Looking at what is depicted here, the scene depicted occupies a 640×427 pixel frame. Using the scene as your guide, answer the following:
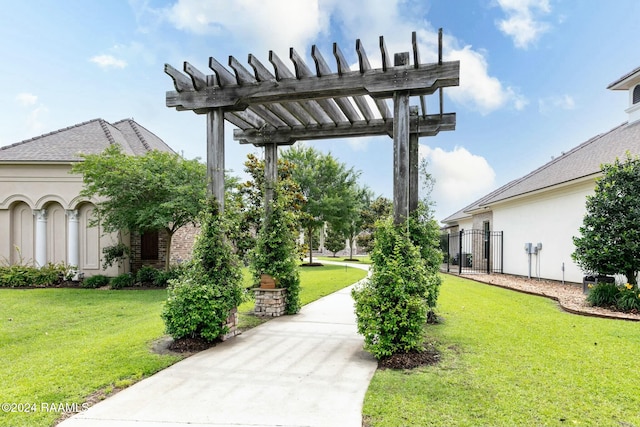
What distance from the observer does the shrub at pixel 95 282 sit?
1230 cm

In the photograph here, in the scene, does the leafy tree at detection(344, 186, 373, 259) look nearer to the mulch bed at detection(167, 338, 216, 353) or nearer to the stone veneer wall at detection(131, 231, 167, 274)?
the stone veneer wall at detection(131, 231, 167, 274)

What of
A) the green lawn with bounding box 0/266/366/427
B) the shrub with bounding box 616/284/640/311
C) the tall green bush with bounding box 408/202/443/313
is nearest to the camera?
the green lawn with bounding box 0/266/366/427

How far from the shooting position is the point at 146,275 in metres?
12.5

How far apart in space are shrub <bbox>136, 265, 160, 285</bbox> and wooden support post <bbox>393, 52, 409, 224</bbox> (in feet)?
33.4

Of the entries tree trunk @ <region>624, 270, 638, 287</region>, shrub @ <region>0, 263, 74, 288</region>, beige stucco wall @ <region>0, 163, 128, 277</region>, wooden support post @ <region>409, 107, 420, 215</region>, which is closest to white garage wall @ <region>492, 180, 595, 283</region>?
tree trunk @ <region>624, 270, 638, 287</region>

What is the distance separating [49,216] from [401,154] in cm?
1435

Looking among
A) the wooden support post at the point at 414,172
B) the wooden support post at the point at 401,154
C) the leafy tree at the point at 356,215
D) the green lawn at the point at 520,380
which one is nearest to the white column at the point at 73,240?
the wooden support post at the point at 414,172

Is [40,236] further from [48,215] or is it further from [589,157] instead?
[589,157]

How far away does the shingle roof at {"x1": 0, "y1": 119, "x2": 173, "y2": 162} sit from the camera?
13680 mm

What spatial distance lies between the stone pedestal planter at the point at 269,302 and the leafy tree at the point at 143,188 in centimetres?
473

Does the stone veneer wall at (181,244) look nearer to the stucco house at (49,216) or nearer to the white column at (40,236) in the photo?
the stucco house at (49,216)

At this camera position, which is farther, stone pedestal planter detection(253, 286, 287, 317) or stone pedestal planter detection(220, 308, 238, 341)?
stone pedestal planter detection(253, 286, 287, 317)

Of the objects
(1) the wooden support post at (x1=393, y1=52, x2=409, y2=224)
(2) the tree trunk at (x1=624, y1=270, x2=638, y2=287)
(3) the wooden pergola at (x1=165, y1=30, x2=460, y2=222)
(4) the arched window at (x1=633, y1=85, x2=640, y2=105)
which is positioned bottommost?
(2) the tree trunk at (x1=624, y1=270, x2=638, y2=287)

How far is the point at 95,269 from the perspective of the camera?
1362cm
